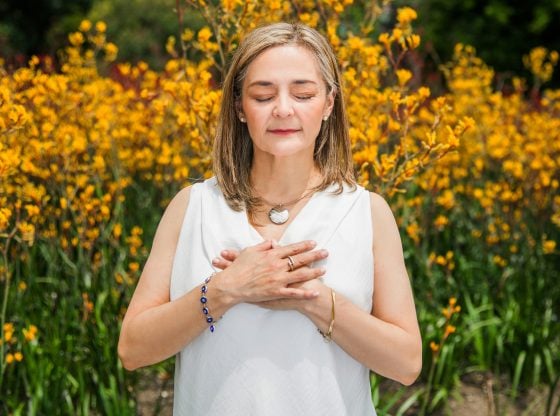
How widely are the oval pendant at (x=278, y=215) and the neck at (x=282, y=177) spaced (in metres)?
0.03

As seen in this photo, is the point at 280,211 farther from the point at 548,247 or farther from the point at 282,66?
the point at 548,247

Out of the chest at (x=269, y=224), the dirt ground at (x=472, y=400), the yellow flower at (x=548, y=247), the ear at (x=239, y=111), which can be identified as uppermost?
the ear at (x=239, y=111)

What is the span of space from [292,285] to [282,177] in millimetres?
313

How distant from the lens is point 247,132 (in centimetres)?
204

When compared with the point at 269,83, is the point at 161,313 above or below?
below

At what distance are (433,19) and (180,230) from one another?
1361cm

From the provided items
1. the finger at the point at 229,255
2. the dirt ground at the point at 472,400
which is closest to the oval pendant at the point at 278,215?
the finger at the point at 229,255

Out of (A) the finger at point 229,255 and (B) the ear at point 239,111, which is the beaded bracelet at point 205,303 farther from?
(B) the ear at point 239,111

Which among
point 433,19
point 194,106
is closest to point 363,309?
point 194,106

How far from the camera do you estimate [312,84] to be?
1847 mm

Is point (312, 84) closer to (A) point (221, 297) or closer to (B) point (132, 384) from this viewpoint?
(A) point (221, 297)

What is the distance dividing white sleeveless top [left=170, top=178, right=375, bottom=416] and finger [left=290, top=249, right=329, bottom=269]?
85mm

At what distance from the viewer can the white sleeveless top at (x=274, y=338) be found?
5.95 ft

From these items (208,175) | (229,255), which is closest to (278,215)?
(229,255)
